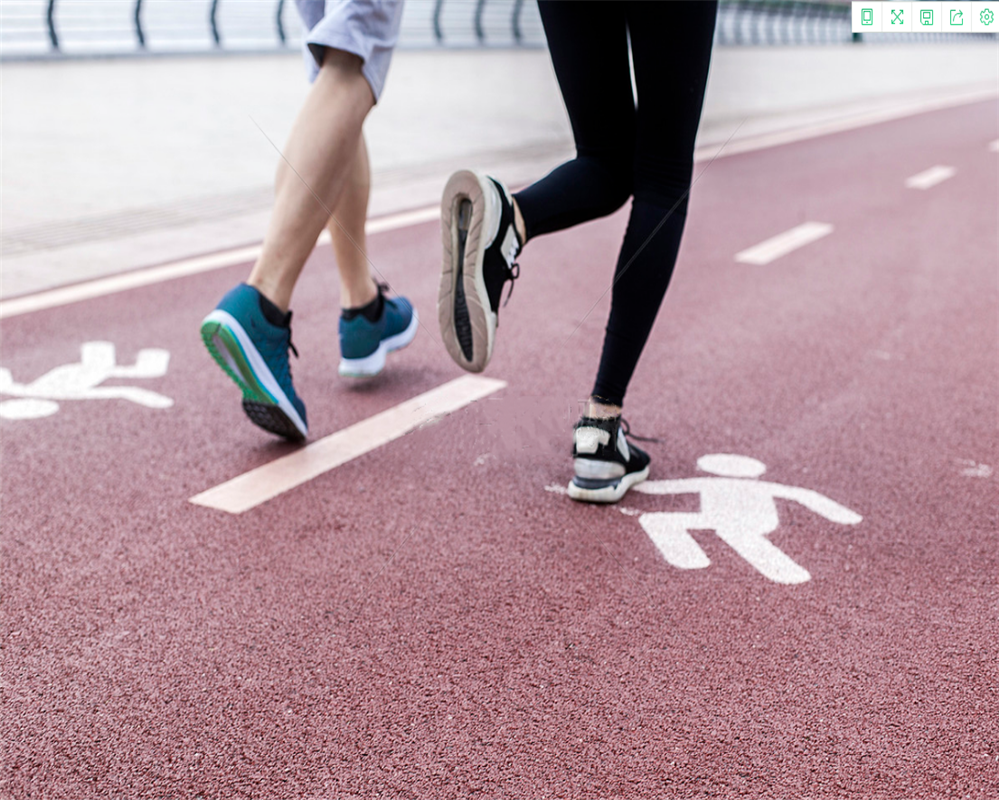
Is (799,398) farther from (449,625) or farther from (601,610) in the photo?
(449,625)

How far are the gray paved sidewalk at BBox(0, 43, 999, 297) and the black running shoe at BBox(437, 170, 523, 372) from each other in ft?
0.65

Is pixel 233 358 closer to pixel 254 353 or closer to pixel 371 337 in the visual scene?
pixel 254 353

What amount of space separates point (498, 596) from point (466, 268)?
61 centimetres

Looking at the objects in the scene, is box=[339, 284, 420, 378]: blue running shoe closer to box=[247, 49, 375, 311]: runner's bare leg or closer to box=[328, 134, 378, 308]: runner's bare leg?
box=[328, 134, 378, 308]: runner's bare leg

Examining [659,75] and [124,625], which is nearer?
[124,625]

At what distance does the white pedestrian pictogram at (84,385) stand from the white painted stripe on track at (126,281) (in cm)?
55

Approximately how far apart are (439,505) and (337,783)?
94cm

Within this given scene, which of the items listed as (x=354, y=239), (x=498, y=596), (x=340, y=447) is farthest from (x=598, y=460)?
(x=354, y=239)

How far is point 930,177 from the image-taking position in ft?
26.7

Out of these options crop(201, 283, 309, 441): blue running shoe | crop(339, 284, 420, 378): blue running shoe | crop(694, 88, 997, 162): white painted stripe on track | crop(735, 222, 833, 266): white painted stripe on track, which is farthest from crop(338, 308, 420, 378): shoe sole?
crop(694, 88, 997, 162): white painted stripe on track

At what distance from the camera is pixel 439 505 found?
228 centimetres

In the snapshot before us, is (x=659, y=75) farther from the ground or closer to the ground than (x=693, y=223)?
farther from the ground

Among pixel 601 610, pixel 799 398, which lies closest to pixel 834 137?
pixel 799 398

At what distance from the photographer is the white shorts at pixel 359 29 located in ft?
7.45
